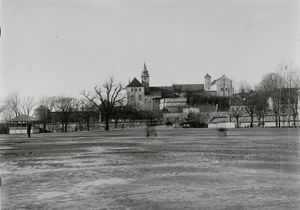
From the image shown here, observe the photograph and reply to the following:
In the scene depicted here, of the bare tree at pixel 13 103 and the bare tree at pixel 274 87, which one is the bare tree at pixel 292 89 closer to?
the bare tree at pixel 274 87

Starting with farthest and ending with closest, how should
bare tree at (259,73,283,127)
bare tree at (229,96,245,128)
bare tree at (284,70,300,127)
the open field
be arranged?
bare tree at (229,96,245,128)
bare tree at (259,73,283,127)
bare tree at (284,70,300,127)
the open field

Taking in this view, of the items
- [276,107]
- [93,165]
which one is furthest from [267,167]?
[276,107]

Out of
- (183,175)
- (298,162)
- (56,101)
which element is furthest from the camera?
(56,101)

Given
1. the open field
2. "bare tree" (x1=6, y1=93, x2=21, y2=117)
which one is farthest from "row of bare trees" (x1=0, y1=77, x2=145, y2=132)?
the open field

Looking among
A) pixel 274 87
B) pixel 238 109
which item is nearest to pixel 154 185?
pixel 274 87

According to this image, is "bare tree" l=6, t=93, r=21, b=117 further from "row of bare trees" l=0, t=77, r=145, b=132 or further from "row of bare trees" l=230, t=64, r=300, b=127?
"row of bare trees" l=230, t=64, r=300, b=127

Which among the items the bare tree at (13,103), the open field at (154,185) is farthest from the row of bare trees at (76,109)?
the open field at (154,185)

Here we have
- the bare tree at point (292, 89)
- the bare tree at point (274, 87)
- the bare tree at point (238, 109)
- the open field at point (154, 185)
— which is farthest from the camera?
the bare tree at point (238, 109)

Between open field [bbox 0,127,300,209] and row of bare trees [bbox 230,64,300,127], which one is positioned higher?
row of bare trees [bbox 230,64,300,127]

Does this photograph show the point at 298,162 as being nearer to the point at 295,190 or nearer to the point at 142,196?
the point at 295,190

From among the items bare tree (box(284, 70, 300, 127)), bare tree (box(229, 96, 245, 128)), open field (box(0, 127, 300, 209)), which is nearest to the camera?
open field (box(0, 127, 300, 209))

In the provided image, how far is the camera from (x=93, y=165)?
14422mm

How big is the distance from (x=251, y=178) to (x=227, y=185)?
134 cm

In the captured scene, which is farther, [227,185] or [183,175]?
[183,175]
